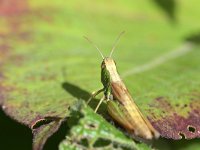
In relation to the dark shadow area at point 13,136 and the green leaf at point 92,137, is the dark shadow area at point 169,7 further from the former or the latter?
the green leaf at point 92,137

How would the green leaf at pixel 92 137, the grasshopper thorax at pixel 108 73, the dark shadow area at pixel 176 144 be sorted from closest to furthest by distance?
the green leaf at pixel 92 137 → the grasshopper thorax at pixel 108 73 → the dark shadow area at pixel 176 144

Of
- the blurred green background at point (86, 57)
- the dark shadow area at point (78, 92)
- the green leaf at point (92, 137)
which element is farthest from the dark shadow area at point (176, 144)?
the green leaf at point (92, 137)

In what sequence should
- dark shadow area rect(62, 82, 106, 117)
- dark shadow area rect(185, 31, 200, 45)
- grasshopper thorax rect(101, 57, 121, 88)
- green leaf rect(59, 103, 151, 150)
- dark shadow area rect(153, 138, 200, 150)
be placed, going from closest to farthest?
green leaf rect(59, 103, 151, 150) < grasshopper thorax rect(101, 57, 121, 88) < dark shadow area rect(62, 82, 106, 117) < dark shadow area rect(153, 138, 200, 150) < dark shadow area rect(185, 31, 200, 45)

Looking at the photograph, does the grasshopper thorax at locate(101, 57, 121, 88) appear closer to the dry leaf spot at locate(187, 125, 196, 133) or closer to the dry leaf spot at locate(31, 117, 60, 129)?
the dry leaf spot at locate(31, 117, 60, 129)

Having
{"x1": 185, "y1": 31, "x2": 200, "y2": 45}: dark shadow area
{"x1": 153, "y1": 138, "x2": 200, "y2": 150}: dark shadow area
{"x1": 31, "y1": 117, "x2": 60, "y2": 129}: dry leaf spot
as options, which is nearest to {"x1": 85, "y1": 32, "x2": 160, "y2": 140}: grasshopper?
{"x1": 31, "y1": 117, "x2": 60, "y2": 129}: dry leaf spot

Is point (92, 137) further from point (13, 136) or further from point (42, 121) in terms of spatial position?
point (13, 136)

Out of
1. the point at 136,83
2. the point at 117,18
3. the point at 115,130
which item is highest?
the point at 115,130

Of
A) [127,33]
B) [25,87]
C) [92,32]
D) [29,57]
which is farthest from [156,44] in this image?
[25,87]

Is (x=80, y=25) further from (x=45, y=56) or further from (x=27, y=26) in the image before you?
(x=45, y=56)
